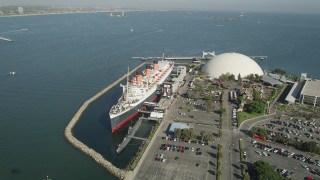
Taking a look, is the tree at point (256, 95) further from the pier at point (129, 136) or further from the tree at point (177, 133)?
the pier at point (129, 136)

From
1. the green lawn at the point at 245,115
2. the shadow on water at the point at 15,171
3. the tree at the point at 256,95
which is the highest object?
the tree at the point at 256,95


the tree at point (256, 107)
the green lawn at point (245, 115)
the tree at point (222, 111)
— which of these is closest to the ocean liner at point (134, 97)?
the tree at point (222, 111)

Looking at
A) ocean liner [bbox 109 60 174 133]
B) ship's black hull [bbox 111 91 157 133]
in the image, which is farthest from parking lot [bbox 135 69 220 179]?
ocean liner [bbox 109 60 174 133]

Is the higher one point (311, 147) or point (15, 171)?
point (311, 147)

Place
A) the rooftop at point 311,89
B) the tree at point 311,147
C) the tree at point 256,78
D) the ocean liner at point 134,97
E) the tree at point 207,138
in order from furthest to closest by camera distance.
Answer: the tree at point 256,78 → the rooftop at point 311,89 → the ocean liner at point 134,97 → the tree at point 207,138 → the tree at point 311,147

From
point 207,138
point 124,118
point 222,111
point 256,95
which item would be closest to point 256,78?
point 256,95

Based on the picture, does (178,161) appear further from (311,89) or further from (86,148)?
(311,89)
